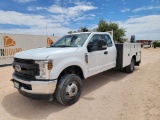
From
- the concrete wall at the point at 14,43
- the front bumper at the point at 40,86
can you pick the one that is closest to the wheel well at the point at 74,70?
the front bumper at the point at 40,86

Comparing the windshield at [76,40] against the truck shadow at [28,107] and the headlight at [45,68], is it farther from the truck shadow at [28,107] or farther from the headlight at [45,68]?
the truck shadow at [28,107]

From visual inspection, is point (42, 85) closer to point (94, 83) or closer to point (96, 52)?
point (96, 52)

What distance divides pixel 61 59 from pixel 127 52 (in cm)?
403

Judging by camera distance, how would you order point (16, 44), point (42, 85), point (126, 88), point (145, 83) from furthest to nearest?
1. point (16, 44)
2. point (145, 83)
3. point (126, 88)
4. point (42, 85)

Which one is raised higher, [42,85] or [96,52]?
[96,52]

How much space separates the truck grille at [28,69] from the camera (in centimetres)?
350

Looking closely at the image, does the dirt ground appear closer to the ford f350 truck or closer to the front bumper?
the ford f350 truck

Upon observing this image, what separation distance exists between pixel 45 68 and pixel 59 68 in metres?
0.37

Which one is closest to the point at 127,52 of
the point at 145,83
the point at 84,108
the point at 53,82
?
the point at 145,83

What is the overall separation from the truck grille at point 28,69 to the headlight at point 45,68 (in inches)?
3.5

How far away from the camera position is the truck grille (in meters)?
3.50

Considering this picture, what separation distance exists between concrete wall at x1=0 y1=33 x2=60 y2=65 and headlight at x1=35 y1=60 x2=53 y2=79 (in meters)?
9.51

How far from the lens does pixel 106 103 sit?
13.5 ft

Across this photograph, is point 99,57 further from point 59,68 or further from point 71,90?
point 59,68
